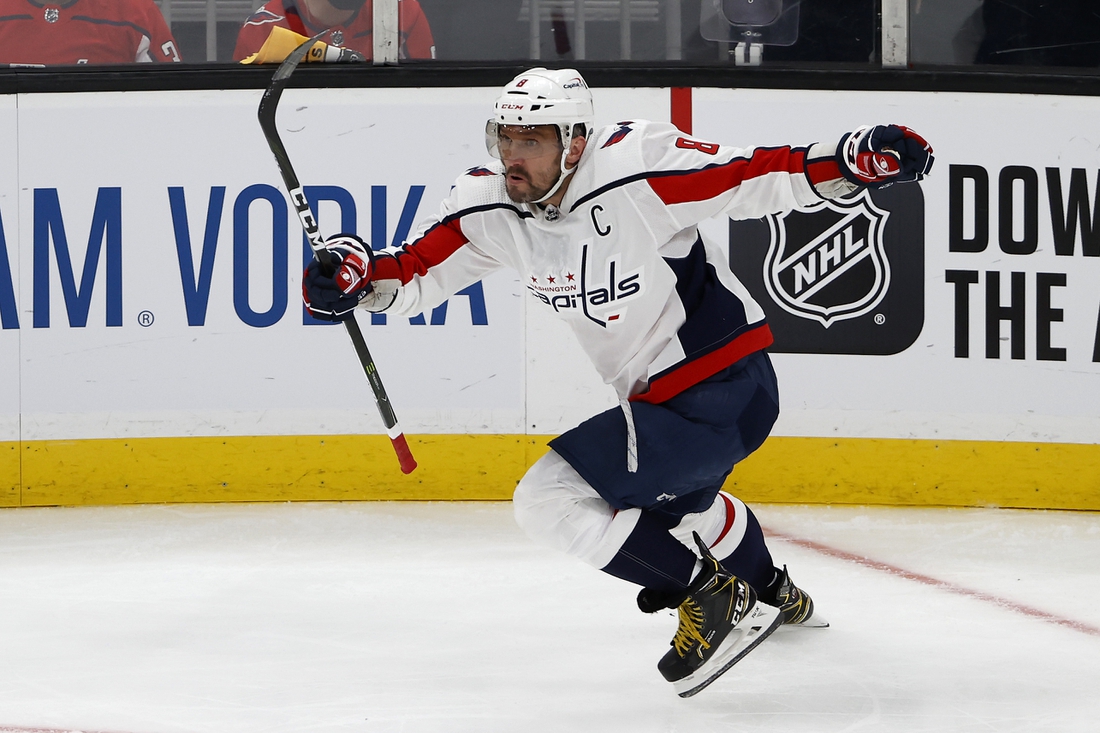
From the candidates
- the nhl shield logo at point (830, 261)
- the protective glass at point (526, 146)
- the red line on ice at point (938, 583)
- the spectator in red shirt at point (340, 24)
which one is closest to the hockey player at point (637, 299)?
the protective glass at point (526, 146)

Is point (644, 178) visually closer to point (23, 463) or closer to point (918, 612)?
point (918, 612)

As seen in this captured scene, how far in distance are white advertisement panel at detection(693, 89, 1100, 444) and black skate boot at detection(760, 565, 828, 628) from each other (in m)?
1.45

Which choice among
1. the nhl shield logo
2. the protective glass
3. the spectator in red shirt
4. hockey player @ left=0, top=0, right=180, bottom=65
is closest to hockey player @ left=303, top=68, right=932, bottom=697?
the protective glass

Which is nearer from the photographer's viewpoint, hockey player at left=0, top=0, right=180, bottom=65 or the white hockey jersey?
the white hockey jersey

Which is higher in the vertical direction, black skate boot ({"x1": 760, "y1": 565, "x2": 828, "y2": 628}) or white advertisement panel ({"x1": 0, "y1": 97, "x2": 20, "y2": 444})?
white advertisement panel ({"x1": 0, "y1": 97, "x2": 20, "y2": 444})

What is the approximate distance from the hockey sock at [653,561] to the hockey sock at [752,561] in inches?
14.9

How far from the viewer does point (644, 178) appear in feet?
6.84

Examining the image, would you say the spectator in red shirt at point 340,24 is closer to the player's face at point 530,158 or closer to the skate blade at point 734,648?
the player's face at point 530,158

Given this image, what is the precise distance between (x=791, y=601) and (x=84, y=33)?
3018mm

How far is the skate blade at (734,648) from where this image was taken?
203 centimetres

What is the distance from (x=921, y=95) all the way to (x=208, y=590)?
267cm

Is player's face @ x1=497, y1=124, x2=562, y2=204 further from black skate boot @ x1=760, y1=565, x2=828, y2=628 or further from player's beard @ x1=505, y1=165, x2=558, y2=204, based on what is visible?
black skate boot @ x1=760, y1=565, x2=828, y2=628

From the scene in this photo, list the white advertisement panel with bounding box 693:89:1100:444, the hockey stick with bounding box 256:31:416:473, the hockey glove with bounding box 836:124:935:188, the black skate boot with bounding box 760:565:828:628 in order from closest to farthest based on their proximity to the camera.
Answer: the hockey glove with bounding box 836:124:935:188
the hockey stick with bounding box 256:31:416:473
the black skate boot with bounding box 760:565:828:628
the white advertisement panel with bounding box 693:89:1100:444

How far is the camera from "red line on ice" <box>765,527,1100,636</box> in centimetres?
254
